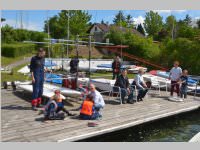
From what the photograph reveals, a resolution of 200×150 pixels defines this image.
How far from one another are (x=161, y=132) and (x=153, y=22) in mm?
54622

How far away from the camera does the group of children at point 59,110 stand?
8844 mm

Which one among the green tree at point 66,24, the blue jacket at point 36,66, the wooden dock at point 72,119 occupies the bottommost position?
the wooden dock at point 72,119

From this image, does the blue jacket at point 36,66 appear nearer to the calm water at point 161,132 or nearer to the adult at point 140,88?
the calm water at point 161,132

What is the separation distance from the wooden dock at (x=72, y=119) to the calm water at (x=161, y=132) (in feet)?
1.13

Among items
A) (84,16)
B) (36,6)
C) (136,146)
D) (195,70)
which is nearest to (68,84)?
(36,6)

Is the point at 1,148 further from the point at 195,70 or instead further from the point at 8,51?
the point at 8,51

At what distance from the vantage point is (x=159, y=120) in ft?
36.3

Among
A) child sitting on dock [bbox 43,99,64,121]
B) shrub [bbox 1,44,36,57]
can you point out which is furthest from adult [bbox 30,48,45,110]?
shrub [bbox 1,44,36,57]

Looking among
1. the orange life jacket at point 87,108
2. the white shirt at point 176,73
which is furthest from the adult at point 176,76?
the orange life jacket at point 87,108

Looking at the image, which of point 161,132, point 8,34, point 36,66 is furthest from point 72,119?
point 8,34

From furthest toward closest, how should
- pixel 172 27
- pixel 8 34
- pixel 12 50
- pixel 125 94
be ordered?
pixel 8 34, pixel 172 27, pixel 12 50, pixel 125 94

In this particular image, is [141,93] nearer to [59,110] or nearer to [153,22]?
[59,110]

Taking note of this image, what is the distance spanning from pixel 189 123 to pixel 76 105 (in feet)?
12.5

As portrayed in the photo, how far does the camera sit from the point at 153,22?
206 ft
